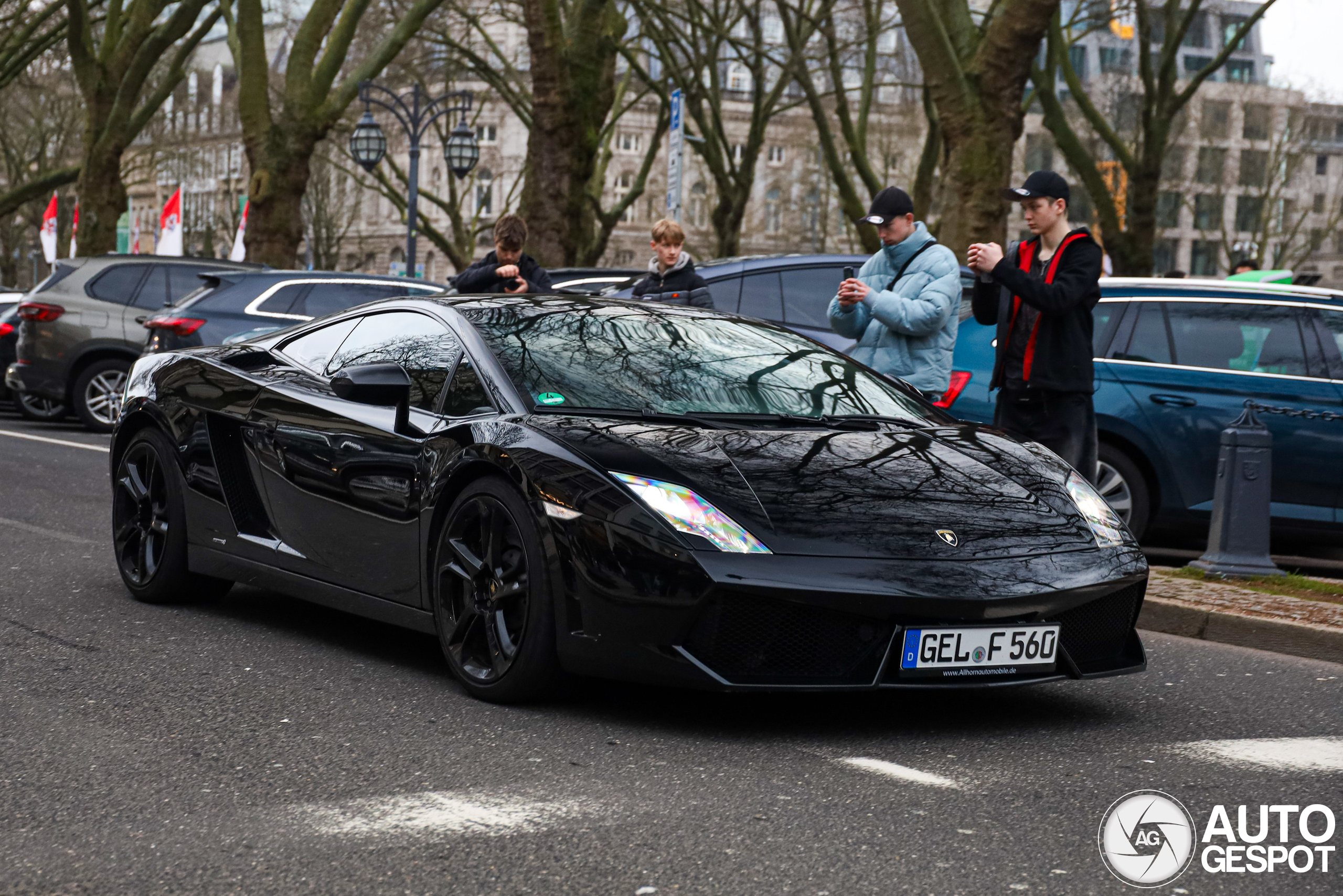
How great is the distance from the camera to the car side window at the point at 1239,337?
9.19m

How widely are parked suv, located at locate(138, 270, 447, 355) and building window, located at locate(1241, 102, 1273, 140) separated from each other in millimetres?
52176

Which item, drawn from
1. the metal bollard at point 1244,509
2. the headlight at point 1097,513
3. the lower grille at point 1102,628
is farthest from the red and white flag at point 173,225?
the lower grille at point 1102,628

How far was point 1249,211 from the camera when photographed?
66.9 meters

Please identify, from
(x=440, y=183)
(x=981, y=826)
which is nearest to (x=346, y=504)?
(x=981, y=826)

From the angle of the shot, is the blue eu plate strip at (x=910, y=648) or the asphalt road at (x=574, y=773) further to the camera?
the blue eu plate strip at (x=910, y=648)

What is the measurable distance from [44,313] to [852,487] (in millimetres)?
13358

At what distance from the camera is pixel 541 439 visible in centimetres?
497

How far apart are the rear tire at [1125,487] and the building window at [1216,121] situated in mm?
55621

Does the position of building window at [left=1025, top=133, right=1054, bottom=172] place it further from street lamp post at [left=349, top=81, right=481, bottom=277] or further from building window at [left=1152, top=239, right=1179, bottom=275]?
street lamp post at [left=349, top=81, right=481, bottom=277]

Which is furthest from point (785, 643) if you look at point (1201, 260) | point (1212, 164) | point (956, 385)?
point (1201, 260)

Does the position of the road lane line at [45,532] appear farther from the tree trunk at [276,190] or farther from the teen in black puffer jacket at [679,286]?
the tree trunk at [276,190]

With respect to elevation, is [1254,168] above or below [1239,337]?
above

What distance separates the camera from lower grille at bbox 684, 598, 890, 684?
453cm

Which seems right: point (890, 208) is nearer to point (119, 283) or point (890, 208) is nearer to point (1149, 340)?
point (1149, 340)
